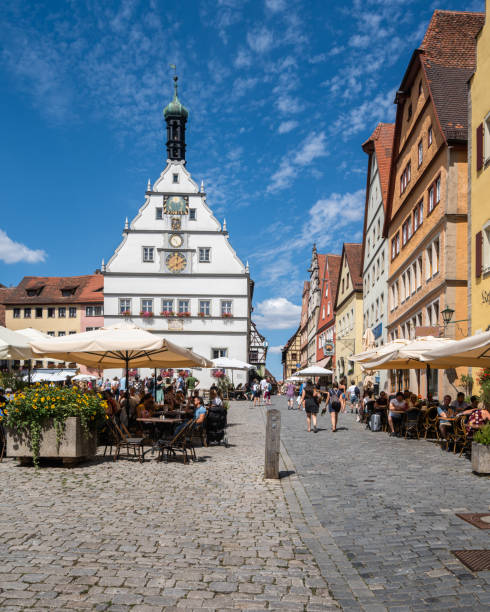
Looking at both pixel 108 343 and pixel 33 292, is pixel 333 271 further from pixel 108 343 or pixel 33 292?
pixel 108 343

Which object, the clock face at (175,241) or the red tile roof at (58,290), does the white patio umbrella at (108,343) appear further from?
the red tile roof at (58,290)

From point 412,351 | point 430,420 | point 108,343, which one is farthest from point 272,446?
point 430,420

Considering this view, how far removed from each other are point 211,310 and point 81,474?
37.5 metres

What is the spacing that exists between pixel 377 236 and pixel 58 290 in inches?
1468

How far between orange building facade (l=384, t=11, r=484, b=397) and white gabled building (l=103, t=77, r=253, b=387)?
1761 centimetres

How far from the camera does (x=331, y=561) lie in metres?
5.36

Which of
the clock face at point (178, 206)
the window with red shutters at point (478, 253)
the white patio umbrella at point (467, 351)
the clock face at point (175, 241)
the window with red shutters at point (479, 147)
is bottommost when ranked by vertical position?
the white patio umbrella at point (467, 351)

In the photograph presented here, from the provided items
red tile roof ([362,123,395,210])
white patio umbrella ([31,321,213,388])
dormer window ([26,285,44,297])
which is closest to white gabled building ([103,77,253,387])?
red tile roof ([362,123,395,210])

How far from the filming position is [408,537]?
6.08m

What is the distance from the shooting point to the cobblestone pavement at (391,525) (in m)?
4.59

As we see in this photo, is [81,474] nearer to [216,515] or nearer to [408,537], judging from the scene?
[216,515]

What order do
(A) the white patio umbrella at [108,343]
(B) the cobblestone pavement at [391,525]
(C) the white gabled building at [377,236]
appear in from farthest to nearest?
1. (C) the white gabled building at [377,236]
2. (A) the white patio umbrella at [108,343]
3. (B) the cobblestone pavement at [391,525]

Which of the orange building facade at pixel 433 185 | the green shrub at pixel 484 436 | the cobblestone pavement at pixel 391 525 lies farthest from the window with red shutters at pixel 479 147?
the green shrub at pixel 484 436

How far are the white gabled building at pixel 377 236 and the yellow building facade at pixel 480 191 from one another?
14393 millimetres
